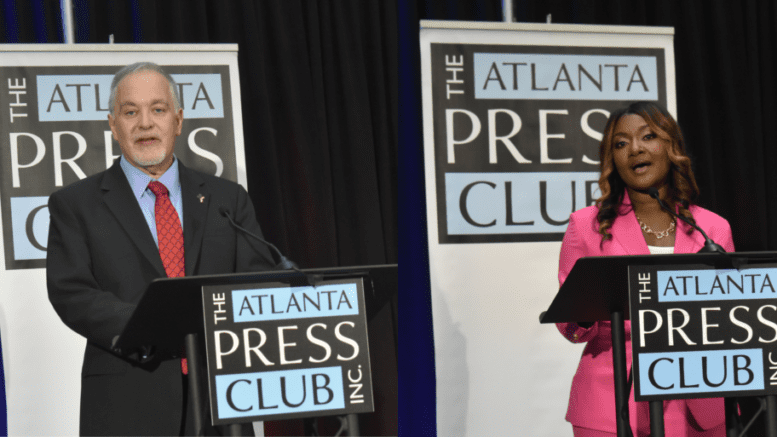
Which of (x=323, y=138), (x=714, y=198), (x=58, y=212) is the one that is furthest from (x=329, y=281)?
(x=714, y=198)

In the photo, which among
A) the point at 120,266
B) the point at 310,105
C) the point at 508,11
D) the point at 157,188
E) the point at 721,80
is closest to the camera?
the point at 120,266

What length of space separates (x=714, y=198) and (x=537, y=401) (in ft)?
4.96

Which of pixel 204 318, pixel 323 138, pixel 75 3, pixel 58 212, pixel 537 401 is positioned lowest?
pixel 537 401

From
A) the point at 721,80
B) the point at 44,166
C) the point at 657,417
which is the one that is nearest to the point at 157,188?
the point at 44,166

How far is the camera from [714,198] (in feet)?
12.6

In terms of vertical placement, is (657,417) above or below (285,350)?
below

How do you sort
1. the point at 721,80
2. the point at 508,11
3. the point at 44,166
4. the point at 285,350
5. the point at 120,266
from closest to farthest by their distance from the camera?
the point at 285,350
the point at 120,266
the point at 44,166
the point at 508,11
the point at 721,80

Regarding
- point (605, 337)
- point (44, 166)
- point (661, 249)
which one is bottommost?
point (605, 337)

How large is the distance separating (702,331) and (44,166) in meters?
2.29

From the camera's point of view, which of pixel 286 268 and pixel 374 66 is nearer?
pixel 286 268

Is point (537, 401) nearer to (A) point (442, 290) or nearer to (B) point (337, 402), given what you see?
(A) point (442, 290)

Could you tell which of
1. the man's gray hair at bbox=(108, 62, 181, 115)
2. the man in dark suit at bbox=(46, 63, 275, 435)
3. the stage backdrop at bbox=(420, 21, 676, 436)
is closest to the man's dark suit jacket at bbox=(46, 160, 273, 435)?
the man in dark suit at bbox=(46, 63, 275, 435)

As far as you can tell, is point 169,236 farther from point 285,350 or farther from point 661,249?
point 661,249

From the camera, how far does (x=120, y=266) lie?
1.94 m
